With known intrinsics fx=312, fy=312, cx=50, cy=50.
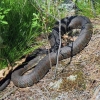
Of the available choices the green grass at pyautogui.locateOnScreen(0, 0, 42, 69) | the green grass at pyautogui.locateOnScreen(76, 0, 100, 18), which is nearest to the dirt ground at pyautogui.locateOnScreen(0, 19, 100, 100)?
the green grass at pyautogui.locateOnScreen(0, 0, 42, 69)

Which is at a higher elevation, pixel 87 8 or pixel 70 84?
pixel 87 8

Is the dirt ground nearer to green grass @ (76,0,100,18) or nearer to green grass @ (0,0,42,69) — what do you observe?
green grass @ (0,0,42,69)

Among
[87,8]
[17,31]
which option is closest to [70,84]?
[17,31]

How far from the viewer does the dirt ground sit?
362cm

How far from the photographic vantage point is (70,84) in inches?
148

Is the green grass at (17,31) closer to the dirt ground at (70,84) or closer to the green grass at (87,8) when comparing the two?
the dirt ground at (70,84)

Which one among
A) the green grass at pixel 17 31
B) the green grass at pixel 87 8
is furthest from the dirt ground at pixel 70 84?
the green grass at pixel 87 8

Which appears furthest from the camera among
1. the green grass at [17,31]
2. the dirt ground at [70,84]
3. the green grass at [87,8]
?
the green grass at [87,8]

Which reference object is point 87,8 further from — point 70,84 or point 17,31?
point 70,84

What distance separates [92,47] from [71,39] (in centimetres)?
49

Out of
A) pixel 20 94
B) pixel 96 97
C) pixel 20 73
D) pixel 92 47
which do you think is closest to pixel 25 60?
pixel 20 73

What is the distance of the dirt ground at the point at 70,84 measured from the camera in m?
3.62

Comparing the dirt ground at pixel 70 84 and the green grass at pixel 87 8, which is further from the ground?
the green grass at pixel 87 8

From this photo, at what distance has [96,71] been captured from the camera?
12.7ft
